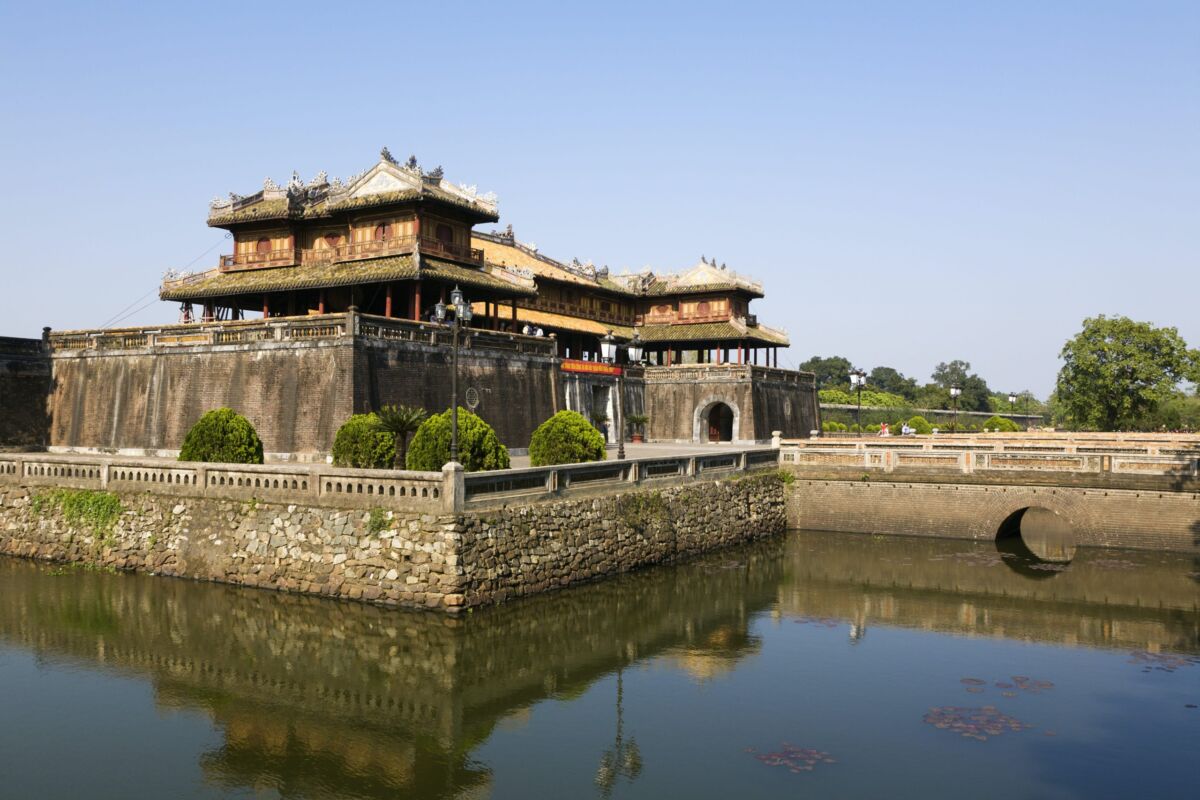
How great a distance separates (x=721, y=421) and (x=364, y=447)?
32146 millimetres

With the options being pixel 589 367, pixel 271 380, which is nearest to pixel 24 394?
pixel 271 380

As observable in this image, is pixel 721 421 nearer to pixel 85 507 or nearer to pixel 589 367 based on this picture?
pixel 589 367

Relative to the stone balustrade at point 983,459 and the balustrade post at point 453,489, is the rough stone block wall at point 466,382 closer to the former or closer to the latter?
the stone balustrade at point 983,459

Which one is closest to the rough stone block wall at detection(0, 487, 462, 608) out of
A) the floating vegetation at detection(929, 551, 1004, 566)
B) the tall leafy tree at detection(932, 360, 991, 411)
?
the floating vegetation at detection(929, 551, 1004, 566)

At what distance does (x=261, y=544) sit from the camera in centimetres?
1998

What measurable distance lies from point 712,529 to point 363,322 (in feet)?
42.7

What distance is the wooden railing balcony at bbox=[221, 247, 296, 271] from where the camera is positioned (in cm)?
3959

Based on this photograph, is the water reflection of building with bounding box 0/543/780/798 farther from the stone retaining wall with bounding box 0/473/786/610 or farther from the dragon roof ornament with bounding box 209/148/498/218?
the dragon roof ornament with bounding box 209/148/498/218

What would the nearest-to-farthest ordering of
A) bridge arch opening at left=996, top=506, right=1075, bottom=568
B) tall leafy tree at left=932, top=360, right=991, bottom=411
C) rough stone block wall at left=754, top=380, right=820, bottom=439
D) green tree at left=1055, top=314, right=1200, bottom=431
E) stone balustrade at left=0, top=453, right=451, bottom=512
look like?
1. stone balustrade at left=0, top=453, right=451, bottom=512
2. bridge arch opening at left=996, top=506, right=1075, bottom=568
3. rough stone block wall at left=754, top=380, right=820, bottom=439
4. green tree at left=1055, top=314, right=1200, bottom=431
5. tall leafy tree at left=932, top=360, right=991, bottom=411

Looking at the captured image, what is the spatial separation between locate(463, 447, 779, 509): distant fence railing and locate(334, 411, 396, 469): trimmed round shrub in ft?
14.0

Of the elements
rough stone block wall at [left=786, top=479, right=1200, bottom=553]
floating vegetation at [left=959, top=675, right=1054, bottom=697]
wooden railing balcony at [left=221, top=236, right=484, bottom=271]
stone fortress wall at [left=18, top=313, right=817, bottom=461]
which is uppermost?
wooden railing balcony at [left=221, top=236, right=484, bottom=271]

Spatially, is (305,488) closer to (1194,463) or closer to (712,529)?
(712,529)

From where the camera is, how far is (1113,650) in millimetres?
18016

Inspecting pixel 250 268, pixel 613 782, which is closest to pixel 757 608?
pixel 613 782
